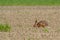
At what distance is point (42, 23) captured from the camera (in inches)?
628

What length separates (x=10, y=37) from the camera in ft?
39.2

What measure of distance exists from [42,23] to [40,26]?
1.36 ft

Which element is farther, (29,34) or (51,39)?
(29,34)

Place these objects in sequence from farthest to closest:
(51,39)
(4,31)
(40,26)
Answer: (40,26) < (4,31) < (51,39)

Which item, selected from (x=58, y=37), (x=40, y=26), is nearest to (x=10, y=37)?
(x=58, y=37)
